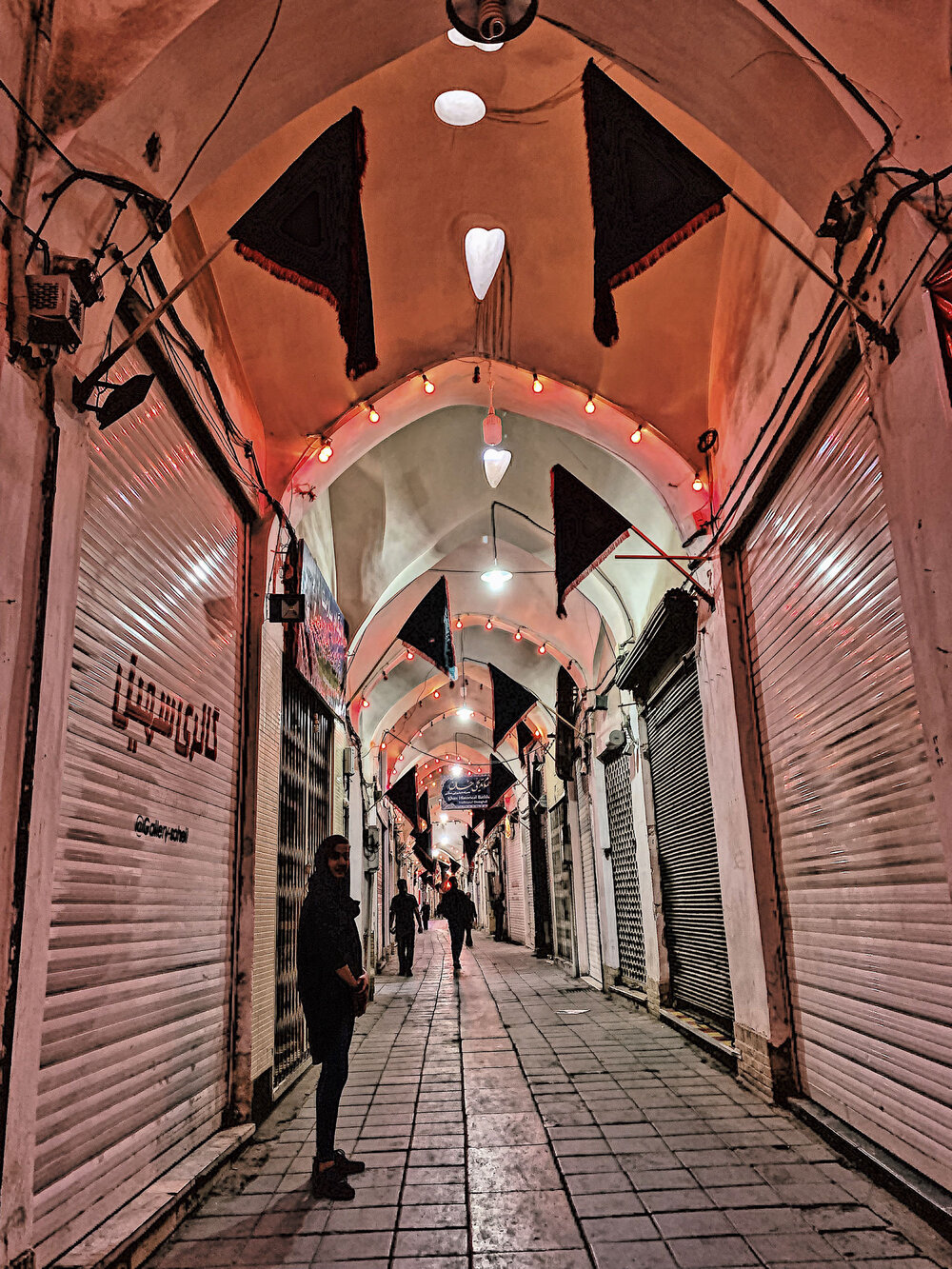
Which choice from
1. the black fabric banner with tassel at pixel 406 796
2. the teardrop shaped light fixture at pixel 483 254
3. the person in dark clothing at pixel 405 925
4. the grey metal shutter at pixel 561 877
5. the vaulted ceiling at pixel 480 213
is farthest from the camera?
the black fabric banner with tassel at pixel 406 796

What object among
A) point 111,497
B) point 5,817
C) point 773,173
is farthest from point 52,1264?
point 773,173

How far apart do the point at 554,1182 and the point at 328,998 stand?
1402 mm

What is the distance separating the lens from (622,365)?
6918 mm

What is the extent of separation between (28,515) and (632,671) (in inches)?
283

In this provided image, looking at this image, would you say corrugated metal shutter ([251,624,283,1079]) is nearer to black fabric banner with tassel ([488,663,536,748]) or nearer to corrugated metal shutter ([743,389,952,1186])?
corrugated metal shutter ([743,389,952,1186])

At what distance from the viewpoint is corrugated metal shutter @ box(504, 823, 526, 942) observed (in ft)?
73.4

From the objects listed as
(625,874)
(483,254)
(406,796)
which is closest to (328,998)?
(483,254)

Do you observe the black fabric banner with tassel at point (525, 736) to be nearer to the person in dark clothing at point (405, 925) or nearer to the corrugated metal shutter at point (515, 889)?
the person in dark clothing at point (405, 925)

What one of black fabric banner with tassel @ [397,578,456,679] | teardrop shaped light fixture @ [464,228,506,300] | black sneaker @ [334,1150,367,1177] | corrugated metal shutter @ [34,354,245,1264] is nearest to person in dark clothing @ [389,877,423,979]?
black fabric banner with tassel @ [397,578,456,679]

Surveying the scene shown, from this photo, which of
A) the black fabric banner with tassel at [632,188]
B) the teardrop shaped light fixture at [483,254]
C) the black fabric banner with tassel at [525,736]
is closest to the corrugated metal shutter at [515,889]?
the black fabric banner with tassel at [525,736]

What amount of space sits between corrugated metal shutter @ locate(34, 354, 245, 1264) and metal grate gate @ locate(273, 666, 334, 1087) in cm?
129

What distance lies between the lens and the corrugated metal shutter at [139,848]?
10.5 ft

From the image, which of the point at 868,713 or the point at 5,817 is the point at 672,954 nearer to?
the point at 868,713

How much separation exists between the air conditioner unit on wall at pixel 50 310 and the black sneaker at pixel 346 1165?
3860 mm
